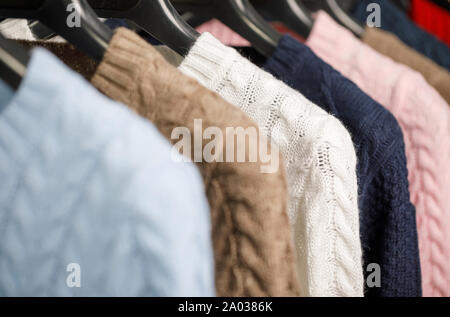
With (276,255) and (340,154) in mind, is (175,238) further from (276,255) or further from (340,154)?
(340,154)

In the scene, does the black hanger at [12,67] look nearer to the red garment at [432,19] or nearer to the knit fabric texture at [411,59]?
the knit fabric texture at [411,59]

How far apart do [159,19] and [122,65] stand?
0.13 meters

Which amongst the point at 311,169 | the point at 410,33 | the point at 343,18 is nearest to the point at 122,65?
the point at 311,169

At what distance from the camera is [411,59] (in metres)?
0.61

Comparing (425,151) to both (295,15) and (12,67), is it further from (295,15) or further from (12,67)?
(12,67)

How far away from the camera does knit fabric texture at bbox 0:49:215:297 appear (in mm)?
265

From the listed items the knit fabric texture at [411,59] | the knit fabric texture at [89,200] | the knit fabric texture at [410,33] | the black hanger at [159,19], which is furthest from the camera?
the knit fabric texture at [410,33]

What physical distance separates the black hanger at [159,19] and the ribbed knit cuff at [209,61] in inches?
0.6

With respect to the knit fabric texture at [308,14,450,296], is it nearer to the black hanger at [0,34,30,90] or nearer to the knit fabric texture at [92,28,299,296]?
the knit fabric texture at [92,28,299,296]

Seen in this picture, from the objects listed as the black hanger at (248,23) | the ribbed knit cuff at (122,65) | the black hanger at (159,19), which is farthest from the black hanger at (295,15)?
the ribbed knit cuff at (122,65)

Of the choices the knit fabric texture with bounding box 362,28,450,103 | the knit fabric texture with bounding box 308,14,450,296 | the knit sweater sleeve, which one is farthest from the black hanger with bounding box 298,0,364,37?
the knit sweater sleeve

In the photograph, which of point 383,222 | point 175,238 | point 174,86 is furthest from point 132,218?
point 383,222

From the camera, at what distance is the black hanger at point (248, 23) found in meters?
0.54

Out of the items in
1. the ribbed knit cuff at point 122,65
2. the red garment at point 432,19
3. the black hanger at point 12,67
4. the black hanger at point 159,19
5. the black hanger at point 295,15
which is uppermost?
the red garment at point 432,19
